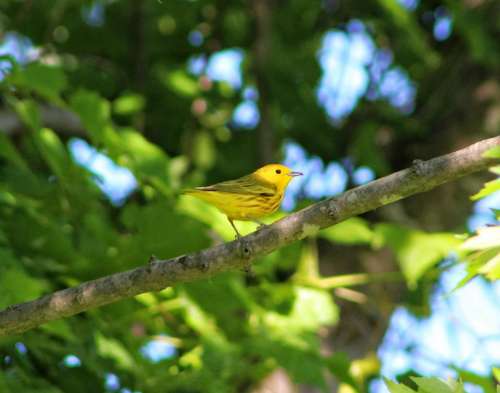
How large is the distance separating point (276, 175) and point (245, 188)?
555mm

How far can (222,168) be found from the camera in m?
7.40

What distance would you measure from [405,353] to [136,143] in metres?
2.86

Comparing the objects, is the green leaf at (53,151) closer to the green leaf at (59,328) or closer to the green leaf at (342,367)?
the green leaf at (59,328)

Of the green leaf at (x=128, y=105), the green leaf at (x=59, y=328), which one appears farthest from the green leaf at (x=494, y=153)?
the green leaf at (x=128, y=105)

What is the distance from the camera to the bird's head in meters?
4.94

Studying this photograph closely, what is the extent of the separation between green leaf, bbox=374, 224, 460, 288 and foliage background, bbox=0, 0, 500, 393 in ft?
0.04

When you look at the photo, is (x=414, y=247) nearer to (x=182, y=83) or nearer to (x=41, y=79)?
(x=41, y=79)

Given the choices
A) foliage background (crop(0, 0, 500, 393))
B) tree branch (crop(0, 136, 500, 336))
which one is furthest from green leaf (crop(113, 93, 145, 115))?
tree branch (crop(0, 136, 500, 336))

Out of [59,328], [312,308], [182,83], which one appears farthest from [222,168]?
[59,328]

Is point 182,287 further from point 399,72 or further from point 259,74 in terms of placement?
point 399,72

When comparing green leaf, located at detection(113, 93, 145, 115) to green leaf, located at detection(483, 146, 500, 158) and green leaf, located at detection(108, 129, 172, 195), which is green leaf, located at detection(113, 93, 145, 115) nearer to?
green leaf, located at detection(108, 129, 172, 195)

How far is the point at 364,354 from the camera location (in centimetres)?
637

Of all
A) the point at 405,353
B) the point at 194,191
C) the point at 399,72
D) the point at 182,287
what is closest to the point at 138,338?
the point at 182,287

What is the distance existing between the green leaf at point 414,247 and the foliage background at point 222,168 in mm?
12
